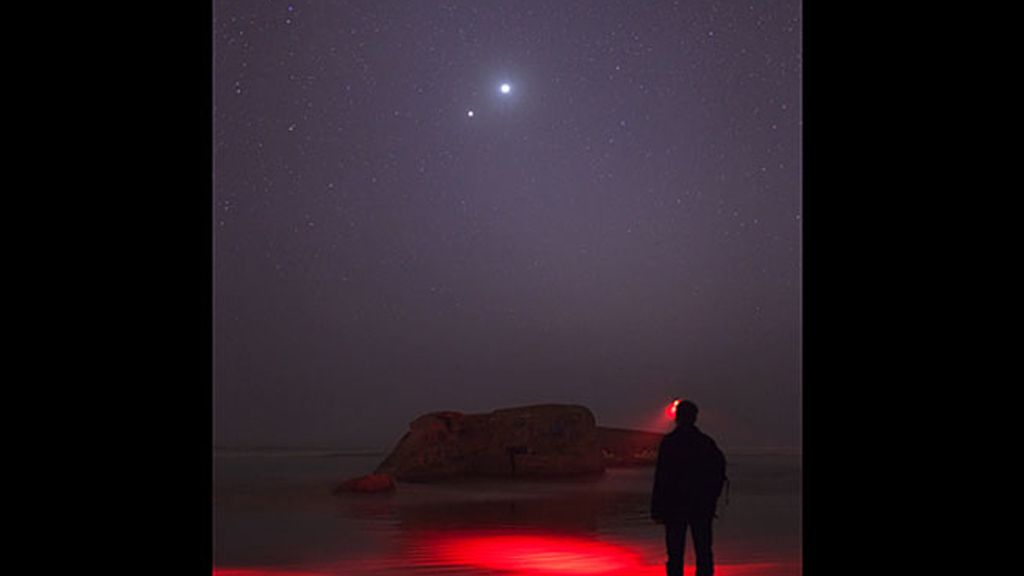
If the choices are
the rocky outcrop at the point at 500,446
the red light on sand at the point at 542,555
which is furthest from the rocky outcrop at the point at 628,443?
the red light on sand at the point at 542,555

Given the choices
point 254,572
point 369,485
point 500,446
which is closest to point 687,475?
point 254,572

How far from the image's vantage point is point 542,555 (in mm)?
11227

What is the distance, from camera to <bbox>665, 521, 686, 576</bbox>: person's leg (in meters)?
6.83

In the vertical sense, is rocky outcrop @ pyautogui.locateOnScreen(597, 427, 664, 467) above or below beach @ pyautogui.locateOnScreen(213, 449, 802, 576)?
below

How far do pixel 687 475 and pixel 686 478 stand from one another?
1.0 inches

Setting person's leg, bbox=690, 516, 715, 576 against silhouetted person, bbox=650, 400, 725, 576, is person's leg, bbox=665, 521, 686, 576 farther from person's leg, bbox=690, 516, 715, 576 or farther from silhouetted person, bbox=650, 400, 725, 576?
person's leg, bbox=690, 516, 715, 576

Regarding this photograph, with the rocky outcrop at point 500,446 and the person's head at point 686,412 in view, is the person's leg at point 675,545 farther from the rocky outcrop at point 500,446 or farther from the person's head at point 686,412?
the rocky outcrop at point 500,446

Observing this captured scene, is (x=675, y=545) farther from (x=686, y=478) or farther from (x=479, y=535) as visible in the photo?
(x=479, y=535)

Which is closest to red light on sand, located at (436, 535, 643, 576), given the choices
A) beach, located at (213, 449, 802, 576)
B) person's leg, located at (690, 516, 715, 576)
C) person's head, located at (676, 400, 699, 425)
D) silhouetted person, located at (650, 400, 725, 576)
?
beach, located at (213, 449, 802, 576)

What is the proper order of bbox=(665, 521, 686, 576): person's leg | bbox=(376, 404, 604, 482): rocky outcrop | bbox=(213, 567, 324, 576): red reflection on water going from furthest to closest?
bbox=(376, 404, 604, 482): rocky outcrop
bbox=(213, 567, 324, 576): red reflection on water
bbox=(665, 521, 686, 576): person's leg

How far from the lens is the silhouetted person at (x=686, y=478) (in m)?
6.65
